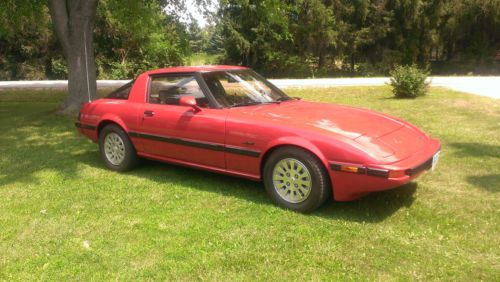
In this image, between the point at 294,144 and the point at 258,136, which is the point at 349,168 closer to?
the point at 294,144

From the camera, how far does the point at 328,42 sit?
2770 centimetres

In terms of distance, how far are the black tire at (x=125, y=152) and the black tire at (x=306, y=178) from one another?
212cm

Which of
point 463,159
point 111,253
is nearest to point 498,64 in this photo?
point 463,159

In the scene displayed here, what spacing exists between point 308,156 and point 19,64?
92.9 feet

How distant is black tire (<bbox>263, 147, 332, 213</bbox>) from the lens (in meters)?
4.16

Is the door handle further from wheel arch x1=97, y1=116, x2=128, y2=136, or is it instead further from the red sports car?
wheel arch x1=97, y1=116, x2=128, y2=136

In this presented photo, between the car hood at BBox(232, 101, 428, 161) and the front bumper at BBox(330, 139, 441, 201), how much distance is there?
0.12m

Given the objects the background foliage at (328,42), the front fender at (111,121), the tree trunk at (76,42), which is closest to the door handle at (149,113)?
the front fender at (111,121)

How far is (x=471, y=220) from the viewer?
161 inches

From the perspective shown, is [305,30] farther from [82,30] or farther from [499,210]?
[499,210]

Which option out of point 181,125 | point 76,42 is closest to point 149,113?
point 181,125

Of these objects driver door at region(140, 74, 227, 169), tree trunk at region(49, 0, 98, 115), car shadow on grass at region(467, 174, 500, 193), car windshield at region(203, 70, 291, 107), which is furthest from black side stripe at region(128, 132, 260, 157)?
tree trunk at region(49, 0, 98, 115)

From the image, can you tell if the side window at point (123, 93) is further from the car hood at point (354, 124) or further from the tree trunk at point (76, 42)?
the tree trunk at point (76, 42)

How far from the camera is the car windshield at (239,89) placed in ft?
17.0
